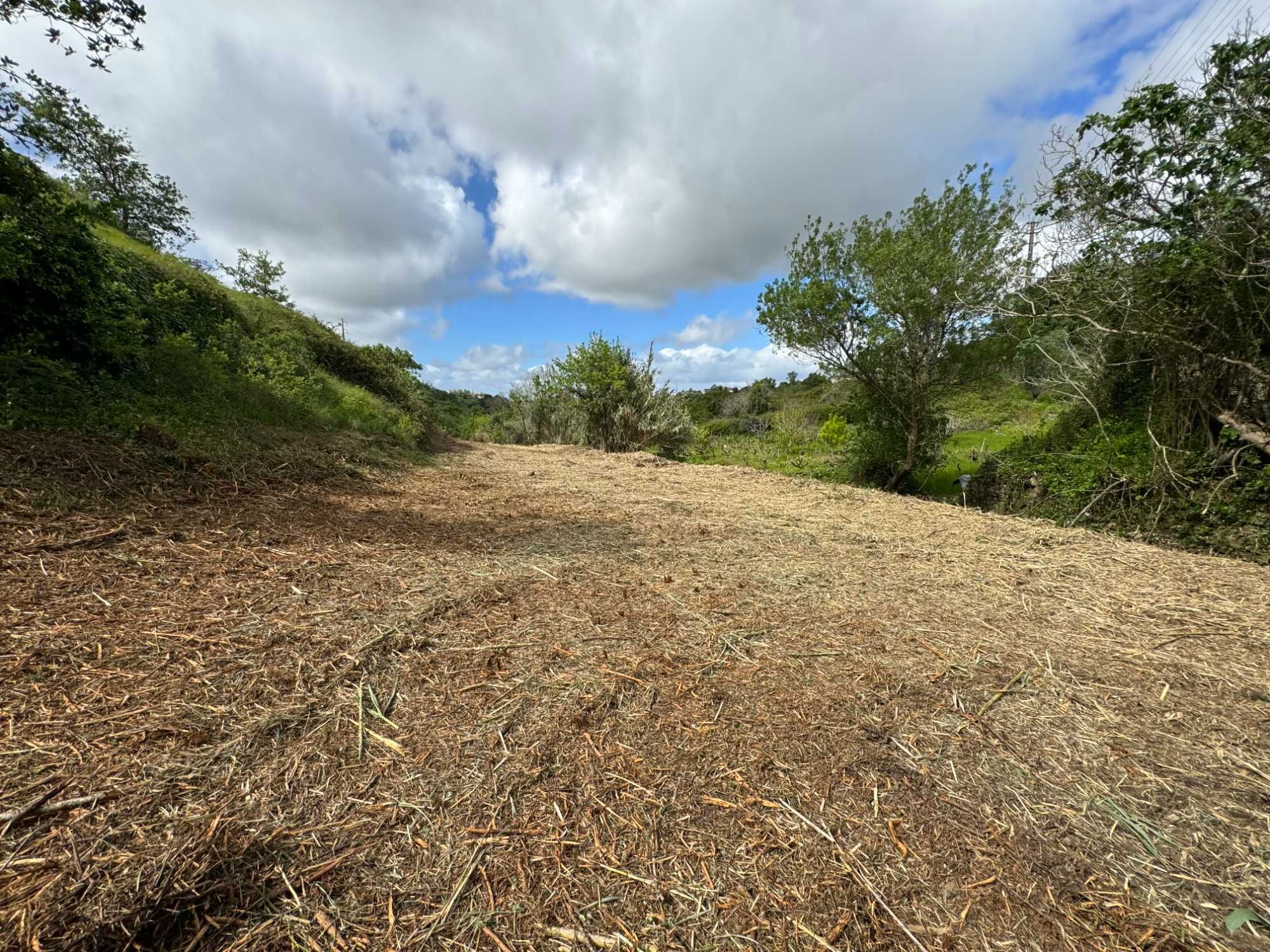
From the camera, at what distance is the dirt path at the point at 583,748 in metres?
1.08

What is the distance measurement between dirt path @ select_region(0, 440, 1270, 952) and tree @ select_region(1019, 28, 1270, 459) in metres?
3.24

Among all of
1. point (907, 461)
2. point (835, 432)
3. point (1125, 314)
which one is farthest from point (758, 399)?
point (1125, 314)

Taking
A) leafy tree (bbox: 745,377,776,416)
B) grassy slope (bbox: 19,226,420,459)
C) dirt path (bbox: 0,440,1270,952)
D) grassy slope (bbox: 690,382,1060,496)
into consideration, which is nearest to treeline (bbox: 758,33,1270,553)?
grassy slope (bbox: 690,382,1060,496)

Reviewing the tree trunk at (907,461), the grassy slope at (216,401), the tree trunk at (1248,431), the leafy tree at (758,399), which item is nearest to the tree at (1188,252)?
the tree trunk at (1248,431)

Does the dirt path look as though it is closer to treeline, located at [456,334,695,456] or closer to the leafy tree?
treeline, located at [456,334,695,456]

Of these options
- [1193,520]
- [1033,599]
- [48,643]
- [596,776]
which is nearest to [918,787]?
[596,776]

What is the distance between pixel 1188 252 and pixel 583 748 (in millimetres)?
7036

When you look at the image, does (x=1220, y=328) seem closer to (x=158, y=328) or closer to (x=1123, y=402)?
(x=1123, y=402)

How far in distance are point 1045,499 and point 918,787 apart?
6809 millimetres

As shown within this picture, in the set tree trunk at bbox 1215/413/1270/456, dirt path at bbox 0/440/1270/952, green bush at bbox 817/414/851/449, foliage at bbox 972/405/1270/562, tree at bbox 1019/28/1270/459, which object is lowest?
dirt path at bbox 0/440/1270/952

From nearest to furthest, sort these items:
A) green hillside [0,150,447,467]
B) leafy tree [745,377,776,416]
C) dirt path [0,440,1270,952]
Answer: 1. dirt path [0,440,1270,952]
2. green hillside [0,150,447,467]
3. leafy tree [745,377,776,416]

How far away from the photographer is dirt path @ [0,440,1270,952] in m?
1.08

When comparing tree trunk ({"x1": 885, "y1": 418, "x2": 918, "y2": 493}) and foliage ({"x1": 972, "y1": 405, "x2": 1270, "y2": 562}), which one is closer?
foliage ({"x1": 972, "y1": 405, "x2": 1270, "y2": 562})

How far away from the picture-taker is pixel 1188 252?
4.47m
